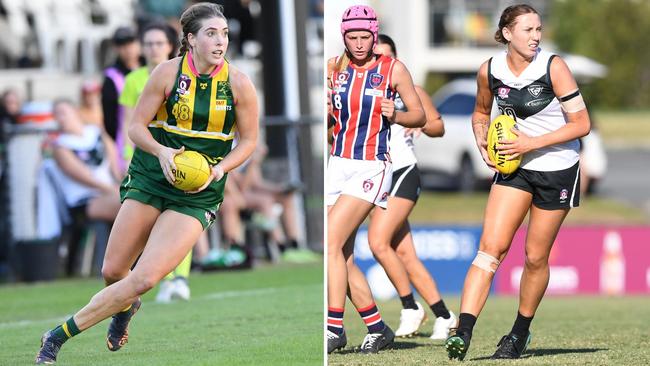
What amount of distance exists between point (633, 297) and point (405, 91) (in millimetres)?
9324

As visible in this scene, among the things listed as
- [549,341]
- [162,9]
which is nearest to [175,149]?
[549,341]

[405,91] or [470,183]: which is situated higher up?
[405,91]

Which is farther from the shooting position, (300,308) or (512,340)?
(300,308)

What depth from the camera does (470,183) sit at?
29.8 m

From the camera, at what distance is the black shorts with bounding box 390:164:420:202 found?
30.6ft

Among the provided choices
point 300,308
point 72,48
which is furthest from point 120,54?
point 72,48

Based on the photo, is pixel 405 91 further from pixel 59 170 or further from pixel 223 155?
pixel 59 170

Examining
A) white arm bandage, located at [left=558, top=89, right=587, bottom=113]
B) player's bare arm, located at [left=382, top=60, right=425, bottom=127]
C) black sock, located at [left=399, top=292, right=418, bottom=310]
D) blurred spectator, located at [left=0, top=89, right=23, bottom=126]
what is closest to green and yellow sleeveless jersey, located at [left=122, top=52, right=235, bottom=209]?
player's bare arm, located at [left=382, top=60, right=425, bottom=127]

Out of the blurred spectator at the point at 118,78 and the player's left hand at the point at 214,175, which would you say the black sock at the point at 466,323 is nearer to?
the player's left hand at the point at 214,175

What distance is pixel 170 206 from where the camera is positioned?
750 centimetres

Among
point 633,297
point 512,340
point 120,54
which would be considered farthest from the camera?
point 633,297

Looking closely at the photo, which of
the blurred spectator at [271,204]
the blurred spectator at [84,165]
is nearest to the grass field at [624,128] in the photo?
the blurred spectator at [271,204]

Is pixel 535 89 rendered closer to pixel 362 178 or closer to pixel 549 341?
pixel 362 178

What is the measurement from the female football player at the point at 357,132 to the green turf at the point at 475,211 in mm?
17772
